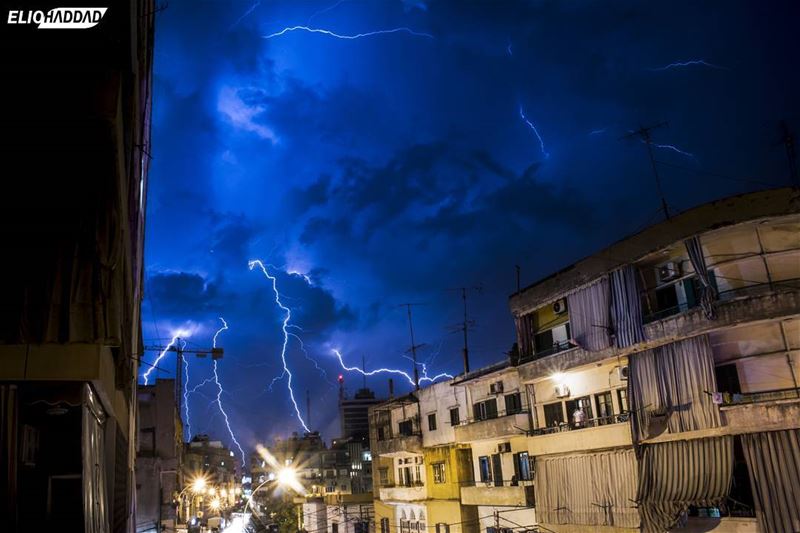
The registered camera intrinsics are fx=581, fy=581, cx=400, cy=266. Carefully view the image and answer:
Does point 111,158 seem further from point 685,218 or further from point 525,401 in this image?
point 525,401

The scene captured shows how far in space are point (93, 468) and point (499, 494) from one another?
60.4 feet

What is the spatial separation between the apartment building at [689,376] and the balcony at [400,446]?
34.3 ft

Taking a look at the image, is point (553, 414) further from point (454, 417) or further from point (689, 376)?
point (454, 417)

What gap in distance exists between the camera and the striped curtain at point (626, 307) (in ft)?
52.5

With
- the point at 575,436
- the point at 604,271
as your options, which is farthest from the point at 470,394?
the point at 604,271

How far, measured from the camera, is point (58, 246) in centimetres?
594

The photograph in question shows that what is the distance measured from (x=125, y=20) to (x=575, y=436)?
16425 mm

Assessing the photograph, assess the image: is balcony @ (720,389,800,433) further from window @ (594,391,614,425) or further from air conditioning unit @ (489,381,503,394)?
air conditioning unit @ (489,381,503,394)

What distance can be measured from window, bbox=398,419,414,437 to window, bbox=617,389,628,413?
13.7 metres

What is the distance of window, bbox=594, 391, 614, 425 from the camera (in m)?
17.5

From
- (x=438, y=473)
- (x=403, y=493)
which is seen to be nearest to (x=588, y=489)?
(x=438, y=473)

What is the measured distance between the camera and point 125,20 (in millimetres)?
5555

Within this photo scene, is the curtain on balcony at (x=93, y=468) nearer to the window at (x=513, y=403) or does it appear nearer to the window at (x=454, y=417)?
the window at (x=513, y=403)

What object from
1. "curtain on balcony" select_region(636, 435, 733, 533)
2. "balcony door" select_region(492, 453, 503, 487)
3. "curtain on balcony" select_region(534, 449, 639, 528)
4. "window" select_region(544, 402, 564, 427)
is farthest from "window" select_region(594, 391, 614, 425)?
"balcony door" select_region(492, 453, 503, 487)
